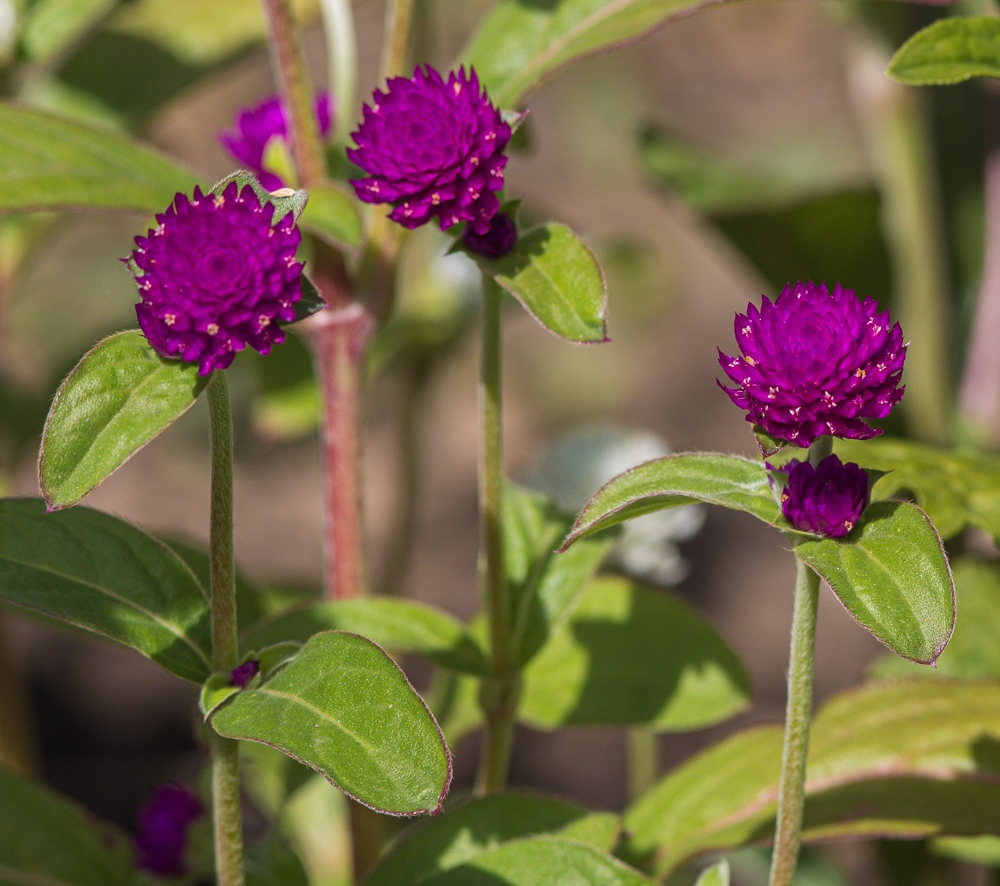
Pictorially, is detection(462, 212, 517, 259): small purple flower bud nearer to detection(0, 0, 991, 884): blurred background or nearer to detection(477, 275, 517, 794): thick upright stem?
detection(477, 275, 517, 794): thick upright stem

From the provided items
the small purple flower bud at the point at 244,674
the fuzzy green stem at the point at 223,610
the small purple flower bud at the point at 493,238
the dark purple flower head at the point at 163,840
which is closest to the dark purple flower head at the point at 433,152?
the small purple flower bud at the point at 493,238

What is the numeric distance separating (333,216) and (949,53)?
0.38 meters

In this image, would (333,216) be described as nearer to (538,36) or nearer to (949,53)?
(538,36)

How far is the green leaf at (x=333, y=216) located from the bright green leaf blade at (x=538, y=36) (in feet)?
0.44

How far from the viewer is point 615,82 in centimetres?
354

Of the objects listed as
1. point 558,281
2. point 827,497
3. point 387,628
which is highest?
point 558,281

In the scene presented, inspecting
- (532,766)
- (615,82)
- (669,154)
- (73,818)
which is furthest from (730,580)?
(73,818)

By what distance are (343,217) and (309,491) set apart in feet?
6.83

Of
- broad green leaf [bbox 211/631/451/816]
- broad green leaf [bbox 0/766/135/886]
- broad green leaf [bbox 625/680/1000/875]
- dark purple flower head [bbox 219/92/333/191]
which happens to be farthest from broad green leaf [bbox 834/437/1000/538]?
broad green leaf [bbox 0/766/135/886]

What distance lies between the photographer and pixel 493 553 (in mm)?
831

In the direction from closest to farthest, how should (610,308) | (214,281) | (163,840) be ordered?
(214,281)
(163,840)
(610,308)

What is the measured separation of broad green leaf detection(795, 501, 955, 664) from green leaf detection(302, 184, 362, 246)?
1.11ft

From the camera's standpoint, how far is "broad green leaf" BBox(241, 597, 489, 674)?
821 mm

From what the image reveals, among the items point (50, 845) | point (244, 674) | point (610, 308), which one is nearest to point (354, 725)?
point (244, 674)
